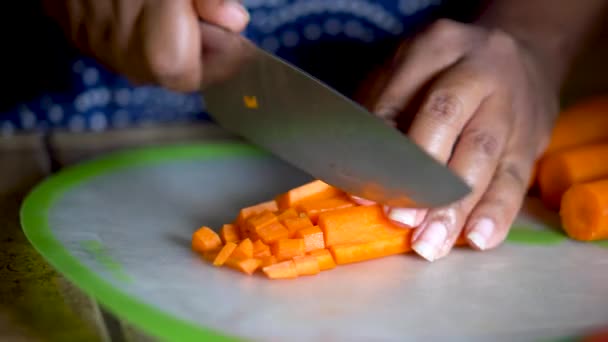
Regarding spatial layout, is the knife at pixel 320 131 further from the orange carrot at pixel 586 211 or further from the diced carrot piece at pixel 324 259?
the orange carrot at pixel 586 211

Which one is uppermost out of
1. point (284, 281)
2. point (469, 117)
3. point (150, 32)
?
point (150, 32)

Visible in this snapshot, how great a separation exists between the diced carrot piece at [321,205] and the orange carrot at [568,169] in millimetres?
379

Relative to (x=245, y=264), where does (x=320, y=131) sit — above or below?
above

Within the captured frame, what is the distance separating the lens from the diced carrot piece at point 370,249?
2.96 ft

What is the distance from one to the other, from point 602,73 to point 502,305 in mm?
1068

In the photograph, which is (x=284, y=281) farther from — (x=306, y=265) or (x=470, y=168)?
(x=470, y=168)

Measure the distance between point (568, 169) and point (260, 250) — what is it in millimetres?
527

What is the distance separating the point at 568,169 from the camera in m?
1.09

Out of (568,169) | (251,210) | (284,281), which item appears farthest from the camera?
(568,169)

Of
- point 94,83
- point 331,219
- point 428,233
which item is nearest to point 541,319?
point 428,233

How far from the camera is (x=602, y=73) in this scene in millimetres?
1679

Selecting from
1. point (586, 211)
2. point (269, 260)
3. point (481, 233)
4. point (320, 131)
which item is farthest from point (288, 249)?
point (586, 211)

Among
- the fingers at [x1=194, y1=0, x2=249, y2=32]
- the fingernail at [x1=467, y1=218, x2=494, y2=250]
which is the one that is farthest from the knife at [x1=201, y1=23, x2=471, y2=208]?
the fingernail at [x1=467, y1=218, x2=494, y2=250]

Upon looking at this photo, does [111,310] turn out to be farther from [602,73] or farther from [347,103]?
[602,73]
